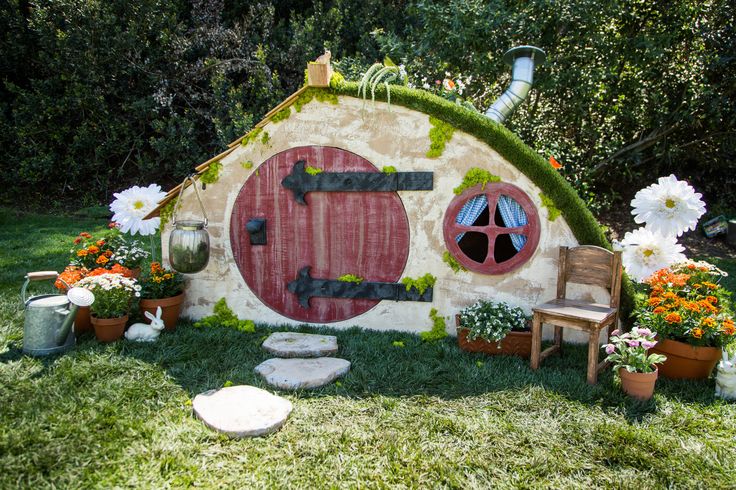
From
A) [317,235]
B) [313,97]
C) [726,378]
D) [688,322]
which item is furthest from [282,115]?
[726,378]

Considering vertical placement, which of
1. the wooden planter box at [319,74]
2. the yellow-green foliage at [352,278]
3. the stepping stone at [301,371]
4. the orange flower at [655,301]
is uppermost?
the wooden planter box at [319,74]

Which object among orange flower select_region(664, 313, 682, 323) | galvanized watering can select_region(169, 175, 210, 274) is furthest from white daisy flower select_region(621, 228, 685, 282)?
galvanized watering can select_region(169, 175, 210, 274)

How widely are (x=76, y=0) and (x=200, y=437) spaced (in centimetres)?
1104

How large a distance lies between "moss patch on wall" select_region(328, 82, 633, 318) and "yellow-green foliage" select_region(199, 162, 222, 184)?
1.66m

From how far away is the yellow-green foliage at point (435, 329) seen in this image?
4.62 meters

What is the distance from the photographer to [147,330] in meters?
4.48

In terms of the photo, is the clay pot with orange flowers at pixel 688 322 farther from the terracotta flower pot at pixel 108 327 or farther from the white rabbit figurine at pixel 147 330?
the terracotta flower pot at pixel 108 327

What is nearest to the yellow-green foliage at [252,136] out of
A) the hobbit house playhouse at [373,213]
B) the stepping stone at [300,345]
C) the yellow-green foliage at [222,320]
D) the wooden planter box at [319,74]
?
the hobbit house playhouse at [373,213]

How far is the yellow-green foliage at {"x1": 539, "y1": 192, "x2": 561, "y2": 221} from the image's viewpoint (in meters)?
4.29

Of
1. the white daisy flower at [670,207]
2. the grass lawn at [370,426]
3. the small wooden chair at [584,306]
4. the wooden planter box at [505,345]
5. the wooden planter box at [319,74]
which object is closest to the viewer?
the grass lawn at [370,426]

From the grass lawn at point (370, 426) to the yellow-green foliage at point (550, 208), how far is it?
3.82 ft

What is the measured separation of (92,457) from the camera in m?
2.83

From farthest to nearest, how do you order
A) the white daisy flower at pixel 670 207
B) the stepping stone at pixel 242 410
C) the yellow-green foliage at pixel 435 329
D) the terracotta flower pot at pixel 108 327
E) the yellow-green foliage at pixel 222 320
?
the yellow-green foliage at pixel 222 320 → the yellow-green foliage at pixel 435 329 → the terracotta flower pot at pixel 108 327 → the white daisy flower at pixel 670 207 → the stepping stone at pixel 242 410

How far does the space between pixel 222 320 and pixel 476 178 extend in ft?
9.04
